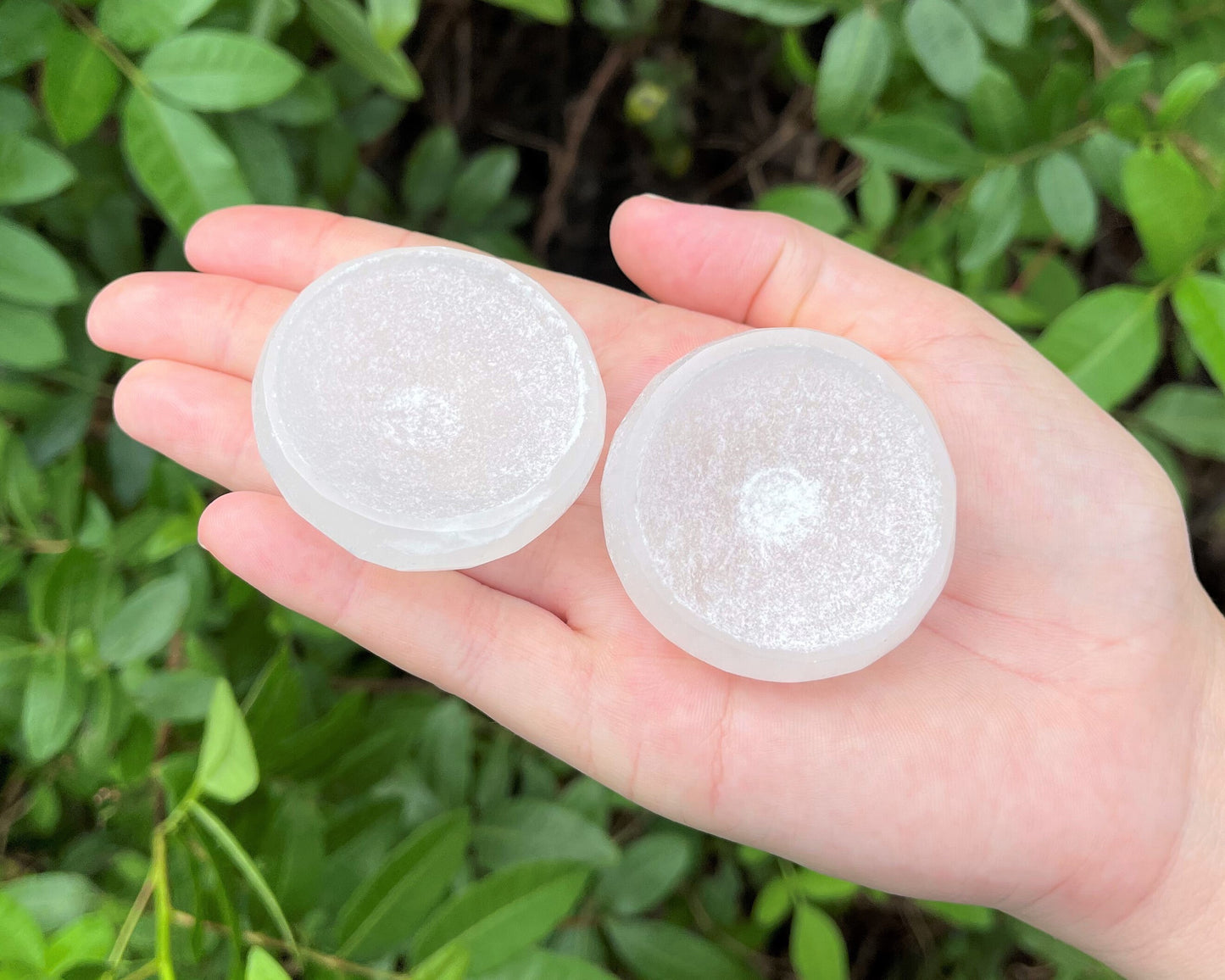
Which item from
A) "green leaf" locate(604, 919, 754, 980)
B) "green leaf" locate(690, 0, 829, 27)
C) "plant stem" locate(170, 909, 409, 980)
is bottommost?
"green leaf" locate(604, 919, 754, 980)

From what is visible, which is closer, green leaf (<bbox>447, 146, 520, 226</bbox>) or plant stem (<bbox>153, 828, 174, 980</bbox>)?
plant stem (<bbox>153, 828, 174, 980</bbox>)

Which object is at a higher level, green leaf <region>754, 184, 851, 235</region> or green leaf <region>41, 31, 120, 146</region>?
green leaf <region>41, 31, 120, 146</region>

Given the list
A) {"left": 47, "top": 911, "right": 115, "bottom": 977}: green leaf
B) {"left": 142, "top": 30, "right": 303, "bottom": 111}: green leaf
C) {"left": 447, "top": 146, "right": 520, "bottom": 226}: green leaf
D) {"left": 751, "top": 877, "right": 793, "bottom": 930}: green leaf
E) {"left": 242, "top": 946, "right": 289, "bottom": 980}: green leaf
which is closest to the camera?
{"left": 242, "top": 946, "right": 289, "bottom": 980}: green leaf

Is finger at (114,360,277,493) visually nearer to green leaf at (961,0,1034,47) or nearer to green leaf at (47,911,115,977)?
green leaf at (47,911,115,977)

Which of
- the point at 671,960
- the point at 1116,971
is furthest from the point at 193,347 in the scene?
the point at 1116,971

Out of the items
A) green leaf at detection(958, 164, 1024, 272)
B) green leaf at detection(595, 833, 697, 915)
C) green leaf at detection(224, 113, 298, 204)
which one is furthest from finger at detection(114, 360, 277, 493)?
green leaf at detection(958, 164, 1024, 272)

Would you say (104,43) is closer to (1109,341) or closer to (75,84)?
(75,84)

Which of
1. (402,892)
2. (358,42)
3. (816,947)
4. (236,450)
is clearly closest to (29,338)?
(236,450)
